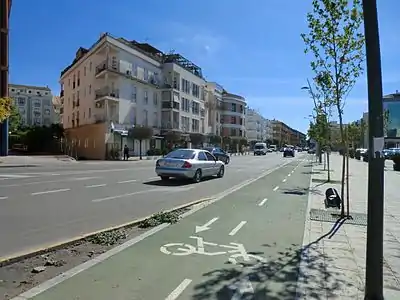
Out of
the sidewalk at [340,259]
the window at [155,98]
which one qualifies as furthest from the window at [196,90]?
the sidewalk at [340,259]

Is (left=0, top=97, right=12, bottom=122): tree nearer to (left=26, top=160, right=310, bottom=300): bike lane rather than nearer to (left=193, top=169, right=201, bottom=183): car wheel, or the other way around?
(left=193, top=169, right=201, bottom=183): car wheel

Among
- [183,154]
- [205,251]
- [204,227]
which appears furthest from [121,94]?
[205,251]

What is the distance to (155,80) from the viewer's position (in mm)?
62438

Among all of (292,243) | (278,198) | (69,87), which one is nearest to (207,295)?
(292,243)

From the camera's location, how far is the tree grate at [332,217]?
380 inches

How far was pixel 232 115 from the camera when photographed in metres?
109

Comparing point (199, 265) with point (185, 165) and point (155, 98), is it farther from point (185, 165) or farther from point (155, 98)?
point (155, 98)

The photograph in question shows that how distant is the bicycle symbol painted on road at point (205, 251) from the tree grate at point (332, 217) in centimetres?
367

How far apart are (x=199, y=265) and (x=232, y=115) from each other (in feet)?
342

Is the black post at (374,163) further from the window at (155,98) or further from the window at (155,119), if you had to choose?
the window at (155,98)

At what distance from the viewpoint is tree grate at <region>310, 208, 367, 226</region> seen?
9.66m

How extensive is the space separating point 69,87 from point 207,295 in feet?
219

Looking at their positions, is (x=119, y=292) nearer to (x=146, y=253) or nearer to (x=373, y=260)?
(x=146, y=253)

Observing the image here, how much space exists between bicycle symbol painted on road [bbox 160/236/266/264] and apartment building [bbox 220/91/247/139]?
9912 cm
